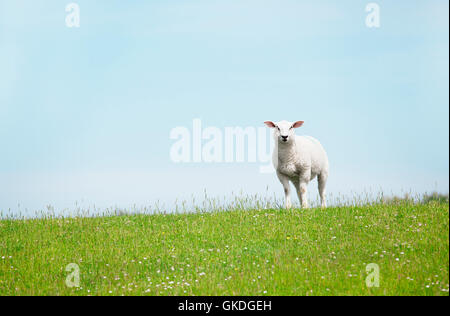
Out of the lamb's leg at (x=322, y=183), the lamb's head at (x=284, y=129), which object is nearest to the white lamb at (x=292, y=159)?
the lamb's head at (x=284, y=129)

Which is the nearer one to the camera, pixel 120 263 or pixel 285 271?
pixel 285 271

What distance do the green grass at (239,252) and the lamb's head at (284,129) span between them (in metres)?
2.49

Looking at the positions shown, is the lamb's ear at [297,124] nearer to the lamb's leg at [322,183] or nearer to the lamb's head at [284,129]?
the lamb's head at [284,129]

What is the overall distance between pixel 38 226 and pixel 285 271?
942 centimetres

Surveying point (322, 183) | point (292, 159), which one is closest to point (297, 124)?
point (292, 159)

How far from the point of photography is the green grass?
9.94m

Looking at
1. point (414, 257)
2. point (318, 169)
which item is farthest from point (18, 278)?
point (318, 169)

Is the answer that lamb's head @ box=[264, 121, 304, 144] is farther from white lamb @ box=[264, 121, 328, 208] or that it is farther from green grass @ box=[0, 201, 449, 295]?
green grass @ box=[0, 201, 449, 295]

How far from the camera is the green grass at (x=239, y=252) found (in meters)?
9.94

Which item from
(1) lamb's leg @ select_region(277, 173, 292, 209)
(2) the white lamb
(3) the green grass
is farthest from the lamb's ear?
(3) the green grass

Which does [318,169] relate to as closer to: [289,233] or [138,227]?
[289,233]

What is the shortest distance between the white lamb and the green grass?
5.22ft

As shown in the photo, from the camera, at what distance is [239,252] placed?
1180 centimetres
